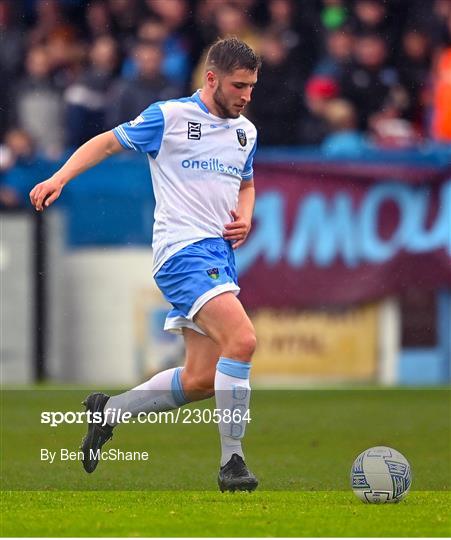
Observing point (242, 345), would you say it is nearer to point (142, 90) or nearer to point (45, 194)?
point (45, 194)

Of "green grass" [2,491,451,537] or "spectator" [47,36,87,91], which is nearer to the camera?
"green grass" [2,491,451,537]

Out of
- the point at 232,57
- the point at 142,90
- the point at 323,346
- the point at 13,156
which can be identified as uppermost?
the point at 232,57

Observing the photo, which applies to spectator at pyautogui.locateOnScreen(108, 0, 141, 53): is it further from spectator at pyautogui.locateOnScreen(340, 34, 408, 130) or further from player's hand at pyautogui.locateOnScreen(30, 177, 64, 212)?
player's hand at pyautogui.locateOnScreen(30, 177, 64, 212)

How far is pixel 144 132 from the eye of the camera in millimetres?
7711

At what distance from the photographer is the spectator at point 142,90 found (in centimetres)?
1423

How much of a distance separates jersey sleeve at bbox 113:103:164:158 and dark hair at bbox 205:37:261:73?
1.27 feet

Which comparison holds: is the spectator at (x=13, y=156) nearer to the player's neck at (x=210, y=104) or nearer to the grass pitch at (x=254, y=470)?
the grass pitch at (x=254, y=470)

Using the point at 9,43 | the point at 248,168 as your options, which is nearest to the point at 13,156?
the point at 9,43

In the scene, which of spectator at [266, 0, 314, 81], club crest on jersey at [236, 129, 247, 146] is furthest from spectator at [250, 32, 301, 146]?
club crest on jersey at [236, 129, 247, 146]

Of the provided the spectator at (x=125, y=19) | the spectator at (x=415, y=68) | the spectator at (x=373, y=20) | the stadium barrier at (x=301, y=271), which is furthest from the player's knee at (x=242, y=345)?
the spectator at (x=125, y=19)

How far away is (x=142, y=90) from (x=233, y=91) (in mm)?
6810

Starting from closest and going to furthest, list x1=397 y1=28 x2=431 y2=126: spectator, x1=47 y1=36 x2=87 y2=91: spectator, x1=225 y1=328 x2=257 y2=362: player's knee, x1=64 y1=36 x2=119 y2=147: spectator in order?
x1=225 y1=328 x2=257 y2=362: player's knee
x1=64 y1=36 x2=119 y2=147: spectator
x1=397 y1=28 x2=431 y2=126: spectator
x1=47 y1=36 x2=87 y2=91: spectator

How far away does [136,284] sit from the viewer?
1473 centimetres

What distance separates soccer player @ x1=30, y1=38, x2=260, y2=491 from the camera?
747cm
